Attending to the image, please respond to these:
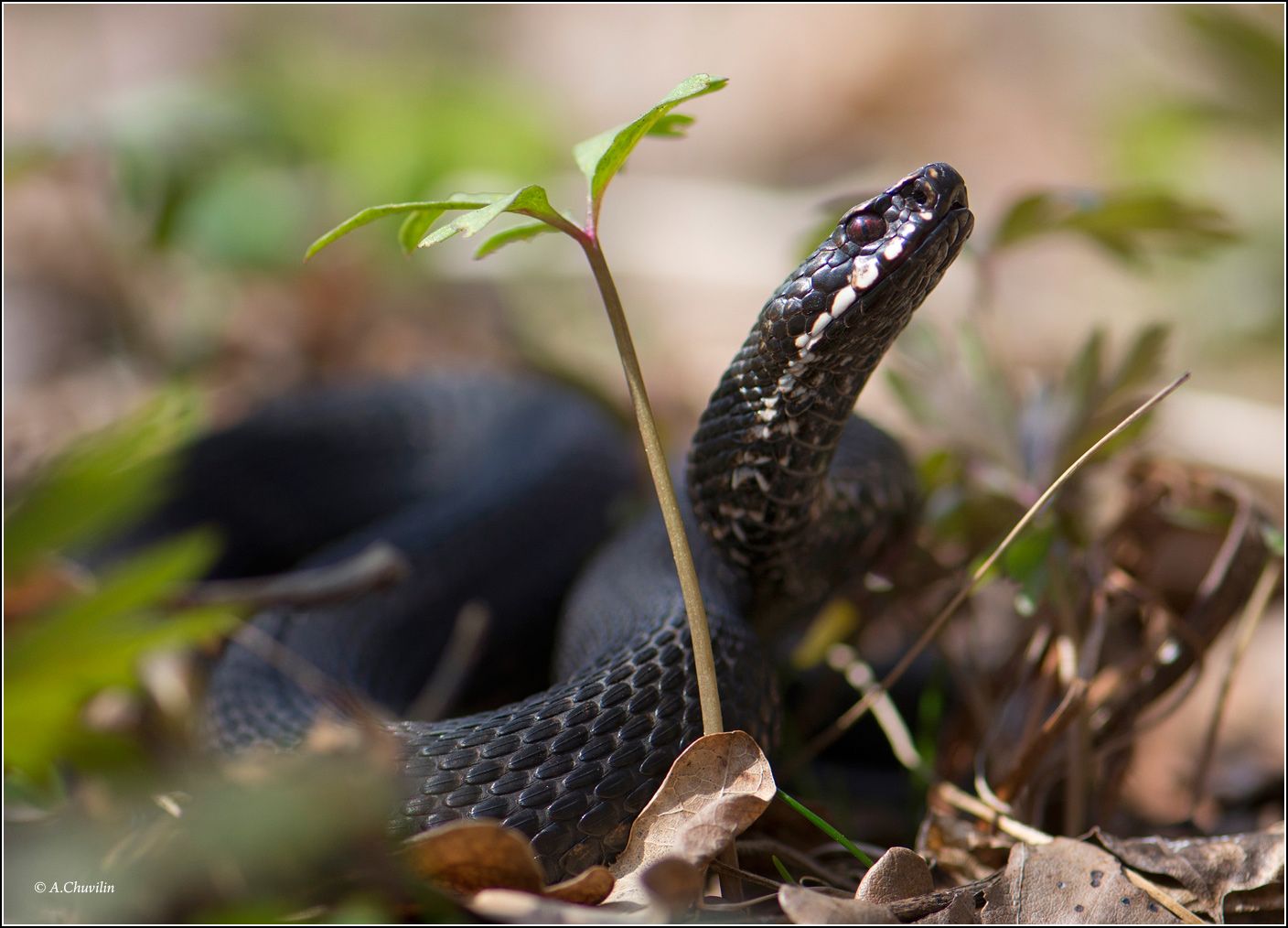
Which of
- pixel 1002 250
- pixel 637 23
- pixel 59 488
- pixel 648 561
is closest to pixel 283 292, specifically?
pixel 648 561

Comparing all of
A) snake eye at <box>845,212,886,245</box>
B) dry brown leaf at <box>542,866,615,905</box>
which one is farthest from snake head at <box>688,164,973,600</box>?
dry brown leaf at <box>542,866,615,905</box>

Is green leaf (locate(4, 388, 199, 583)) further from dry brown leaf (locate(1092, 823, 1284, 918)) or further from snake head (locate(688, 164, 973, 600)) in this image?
dry brown leaf (locate(1092, 823, 1284, 918))

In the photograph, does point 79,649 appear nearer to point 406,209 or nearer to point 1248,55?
point 406,209

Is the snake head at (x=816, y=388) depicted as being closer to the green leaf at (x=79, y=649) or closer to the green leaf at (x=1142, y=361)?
the green leaf at (x=1142, y=361)

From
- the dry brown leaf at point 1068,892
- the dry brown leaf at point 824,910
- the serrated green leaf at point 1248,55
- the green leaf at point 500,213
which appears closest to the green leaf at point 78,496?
the green leaf at point 500,213

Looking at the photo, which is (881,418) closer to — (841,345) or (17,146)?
(841,345)

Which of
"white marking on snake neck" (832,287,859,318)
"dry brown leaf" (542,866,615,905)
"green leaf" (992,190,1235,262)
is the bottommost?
"dry brown leaf" (542,866,615,905)

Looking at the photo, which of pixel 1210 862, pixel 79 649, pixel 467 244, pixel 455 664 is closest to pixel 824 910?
pixel 1210 862
